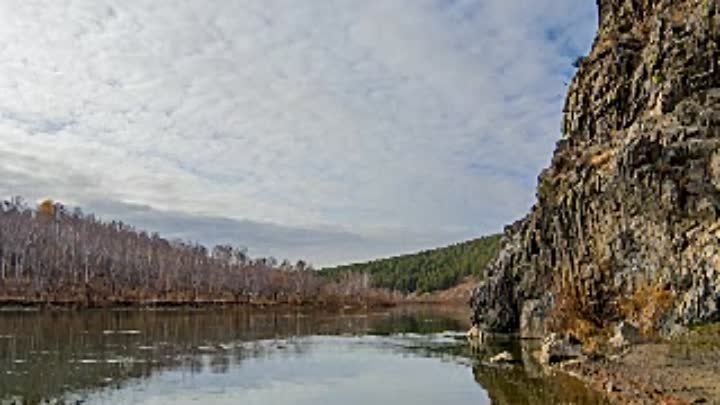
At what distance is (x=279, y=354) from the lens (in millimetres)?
59125

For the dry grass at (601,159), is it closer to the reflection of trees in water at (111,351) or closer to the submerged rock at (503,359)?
the submerged rock at (503,359)

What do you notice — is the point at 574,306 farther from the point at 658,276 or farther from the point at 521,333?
the point at 521,333

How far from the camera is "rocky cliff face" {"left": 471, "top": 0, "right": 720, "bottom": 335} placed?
5334cm

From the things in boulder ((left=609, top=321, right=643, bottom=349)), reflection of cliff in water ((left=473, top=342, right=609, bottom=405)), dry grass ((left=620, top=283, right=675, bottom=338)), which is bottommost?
reflection of cliff in water ((left=473, top=342, right=609, bottom=405))

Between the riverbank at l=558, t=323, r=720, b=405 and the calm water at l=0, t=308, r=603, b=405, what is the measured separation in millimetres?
1828

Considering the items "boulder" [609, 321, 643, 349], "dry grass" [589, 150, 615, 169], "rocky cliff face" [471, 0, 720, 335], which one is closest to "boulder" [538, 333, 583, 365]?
"boulder" [609, 321, 643, 349]

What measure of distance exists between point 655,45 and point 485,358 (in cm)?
3313

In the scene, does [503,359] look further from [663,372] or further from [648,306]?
[663,372]

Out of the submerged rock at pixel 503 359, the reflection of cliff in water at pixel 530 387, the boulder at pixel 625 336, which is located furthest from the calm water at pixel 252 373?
the boulder at pixel 625 336

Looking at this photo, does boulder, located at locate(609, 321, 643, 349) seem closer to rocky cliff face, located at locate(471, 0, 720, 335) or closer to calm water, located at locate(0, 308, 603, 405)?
rocky cliff face, located at locate(471, 0, 720, 335)

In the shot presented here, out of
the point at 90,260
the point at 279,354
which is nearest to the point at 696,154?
the point at 279,354

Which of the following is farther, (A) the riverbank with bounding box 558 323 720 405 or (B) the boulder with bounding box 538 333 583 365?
(B) the boulder with bounding box 538 333 583 365

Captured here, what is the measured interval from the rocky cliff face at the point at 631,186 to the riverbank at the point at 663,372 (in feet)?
15.3

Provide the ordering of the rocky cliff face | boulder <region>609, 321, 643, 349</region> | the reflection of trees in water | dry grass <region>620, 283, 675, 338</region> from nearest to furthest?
the reflection of trees in water, boulder <region>609, 321, 643, 349</region>, dry grass <region>620, 283, 675, 338</region>, the rocky cliff face
